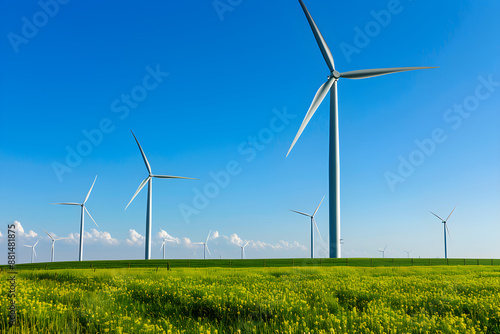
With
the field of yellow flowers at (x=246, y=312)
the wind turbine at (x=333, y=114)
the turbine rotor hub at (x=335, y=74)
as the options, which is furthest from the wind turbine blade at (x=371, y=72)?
the field of yellow flowers at (x=246, y=312)

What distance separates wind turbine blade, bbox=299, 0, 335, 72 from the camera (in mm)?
55566

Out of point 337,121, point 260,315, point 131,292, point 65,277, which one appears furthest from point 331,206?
point 260,315

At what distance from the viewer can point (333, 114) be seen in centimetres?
5466

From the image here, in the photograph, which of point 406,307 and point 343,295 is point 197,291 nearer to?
point 343,295

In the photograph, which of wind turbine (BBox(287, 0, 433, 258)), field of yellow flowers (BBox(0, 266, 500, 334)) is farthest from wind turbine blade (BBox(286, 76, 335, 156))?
field of yellow flowers (BBox(0, 266, 500, 334))

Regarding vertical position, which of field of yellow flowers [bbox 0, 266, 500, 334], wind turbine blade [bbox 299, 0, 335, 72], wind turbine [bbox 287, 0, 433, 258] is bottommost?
field of yellow flowers [bbox 0, 266, 500, 334]

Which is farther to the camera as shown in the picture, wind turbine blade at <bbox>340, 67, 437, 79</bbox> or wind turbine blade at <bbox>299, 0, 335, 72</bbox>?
wind turbine blade at <bbox>299, 0, 335, 72</bbox>

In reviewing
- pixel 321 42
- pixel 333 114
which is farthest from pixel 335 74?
pixel 333 114

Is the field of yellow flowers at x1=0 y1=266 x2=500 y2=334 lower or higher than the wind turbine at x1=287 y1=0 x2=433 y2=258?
lower

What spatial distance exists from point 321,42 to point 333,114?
11295 mm

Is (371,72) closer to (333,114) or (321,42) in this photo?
(321,42)

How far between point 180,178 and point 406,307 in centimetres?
8149

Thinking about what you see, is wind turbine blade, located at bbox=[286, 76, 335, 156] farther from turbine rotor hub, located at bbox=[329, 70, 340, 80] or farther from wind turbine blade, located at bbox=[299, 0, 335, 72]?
wind turbine blade, located at bbox=[299, 0, 335, 72]

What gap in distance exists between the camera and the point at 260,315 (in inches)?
481
